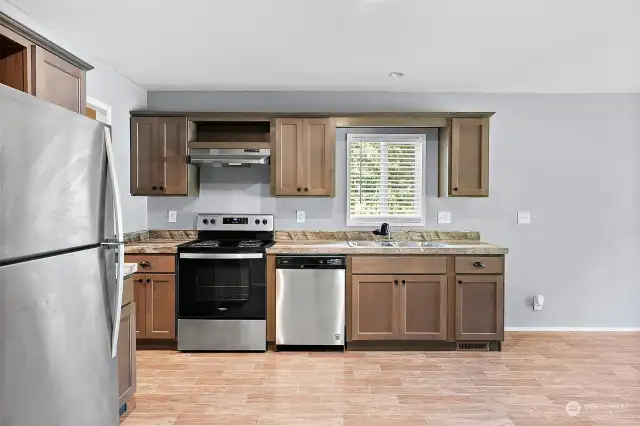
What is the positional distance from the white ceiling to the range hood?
0.65m

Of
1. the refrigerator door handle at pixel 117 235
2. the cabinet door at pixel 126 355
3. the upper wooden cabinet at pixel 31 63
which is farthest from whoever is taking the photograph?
the cabinet door at pixel 126 355

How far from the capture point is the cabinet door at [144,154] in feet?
14.4

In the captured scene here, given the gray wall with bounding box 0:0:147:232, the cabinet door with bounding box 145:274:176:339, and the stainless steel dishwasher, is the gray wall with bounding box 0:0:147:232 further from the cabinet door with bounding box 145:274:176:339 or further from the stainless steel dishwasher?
the stainless steel dishwasher

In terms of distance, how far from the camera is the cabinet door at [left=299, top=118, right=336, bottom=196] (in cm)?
441

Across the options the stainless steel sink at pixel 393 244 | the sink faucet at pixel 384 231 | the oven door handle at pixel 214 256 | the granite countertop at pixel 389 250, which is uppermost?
the sink faucet at pixel 384 231

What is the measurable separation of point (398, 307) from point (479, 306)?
0.72 meters

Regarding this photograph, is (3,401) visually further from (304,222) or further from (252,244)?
(304,222)

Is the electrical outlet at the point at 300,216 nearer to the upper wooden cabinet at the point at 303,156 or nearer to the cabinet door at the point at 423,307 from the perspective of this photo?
the upper wooden cabinet at the point at 303,156

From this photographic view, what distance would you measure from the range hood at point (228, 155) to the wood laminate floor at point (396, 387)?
1729 millimetres

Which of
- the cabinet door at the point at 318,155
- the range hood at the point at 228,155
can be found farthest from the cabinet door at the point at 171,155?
the cabinet door at the point at 318,155

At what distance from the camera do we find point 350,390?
3.22 metres

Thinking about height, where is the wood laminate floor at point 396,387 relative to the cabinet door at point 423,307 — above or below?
below

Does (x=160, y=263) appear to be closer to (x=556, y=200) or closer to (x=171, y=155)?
(x=171, y=155)

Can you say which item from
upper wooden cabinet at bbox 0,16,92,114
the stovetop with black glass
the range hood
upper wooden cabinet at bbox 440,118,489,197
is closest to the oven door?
the stovetop with black glass
